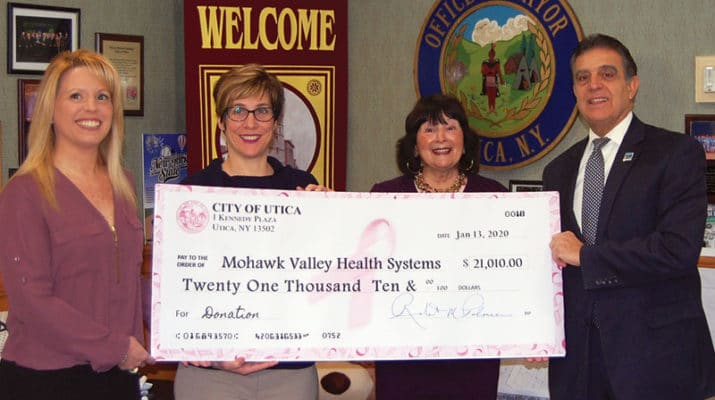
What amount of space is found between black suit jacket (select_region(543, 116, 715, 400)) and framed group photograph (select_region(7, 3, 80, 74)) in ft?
8.30

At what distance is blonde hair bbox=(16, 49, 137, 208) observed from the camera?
86.3 inches

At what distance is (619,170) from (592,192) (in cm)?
10

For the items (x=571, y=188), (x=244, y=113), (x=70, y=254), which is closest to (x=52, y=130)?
(x=70, y=254)

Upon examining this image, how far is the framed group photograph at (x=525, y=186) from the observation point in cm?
380

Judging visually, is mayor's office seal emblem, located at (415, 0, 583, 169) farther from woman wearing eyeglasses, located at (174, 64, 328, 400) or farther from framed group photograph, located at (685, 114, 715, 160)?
woman wearing eyeglasses, located at (174, 64, 328, 400)

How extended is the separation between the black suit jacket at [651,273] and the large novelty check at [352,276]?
0.52 ft

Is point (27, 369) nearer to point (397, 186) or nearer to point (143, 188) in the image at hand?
point (397, 186)

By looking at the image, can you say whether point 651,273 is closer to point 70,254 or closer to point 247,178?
point 247,178

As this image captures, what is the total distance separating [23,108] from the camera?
145 inches

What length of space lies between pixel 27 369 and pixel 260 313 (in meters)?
0.62

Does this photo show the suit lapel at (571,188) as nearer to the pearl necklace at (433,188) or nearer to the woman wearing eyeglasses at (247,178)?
the pearl necklace at (433,188)

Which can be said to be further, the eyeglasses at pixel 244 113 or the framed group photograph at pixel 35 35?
the framed group photograph at pixel 35 35

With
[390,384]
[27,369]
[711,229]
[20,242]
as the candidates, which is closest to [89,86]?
[20,242]

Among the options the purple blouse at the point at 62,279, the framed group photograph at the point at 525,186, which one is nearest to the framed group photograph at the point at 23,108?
the purple blouse at the point at 62,279
